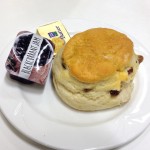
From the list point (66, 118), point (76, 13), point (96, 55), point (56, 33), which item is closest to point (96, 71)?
point (96, 55)

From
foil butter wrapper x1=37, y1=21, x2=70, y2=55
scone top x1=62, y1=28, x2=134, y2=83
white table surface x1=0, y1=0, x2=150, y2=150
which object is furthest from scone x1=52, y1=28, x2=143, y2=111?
white table surface x1=0, y1=0, x2=150, y2=150

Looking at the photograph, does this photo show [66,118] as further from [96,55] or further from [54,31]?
[54,31]

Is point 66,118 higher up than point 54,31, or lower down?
lower down

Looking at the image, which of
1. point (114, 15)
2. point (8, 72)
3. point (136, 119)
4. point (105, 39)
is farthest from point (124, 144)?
point (114, 15)

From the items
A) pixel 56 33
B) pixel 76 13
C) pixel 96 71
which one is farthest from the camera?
pixel 76 13

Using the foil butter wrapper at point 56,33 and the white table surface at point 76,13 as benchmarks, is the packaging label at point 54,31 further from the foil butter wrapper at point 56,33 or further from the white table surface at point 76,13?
the white table surface at point 76,13

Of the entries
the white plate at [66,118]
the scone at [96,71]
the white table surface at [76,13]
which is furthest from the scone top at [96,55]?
the white table surface at [76,13]

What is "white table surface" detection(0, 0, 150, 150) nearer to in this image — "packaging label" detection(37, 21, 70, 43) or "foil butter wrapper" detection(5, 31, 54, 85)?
"packaging label" detection(37, 21, 70, 43)
